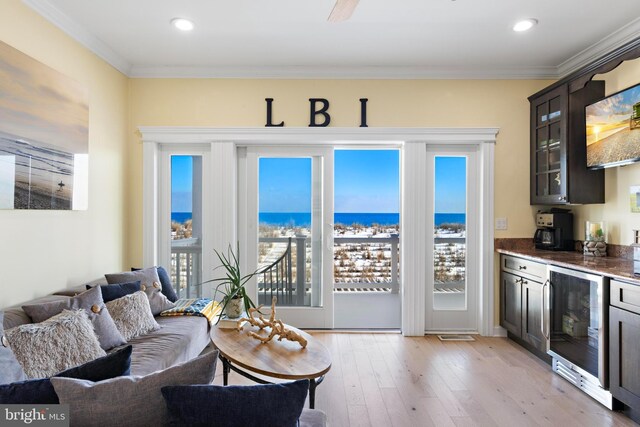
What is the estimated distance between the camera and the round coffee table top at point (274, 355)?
190 cm

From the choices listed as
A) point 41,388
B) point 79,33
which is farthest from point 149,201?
point 41,388

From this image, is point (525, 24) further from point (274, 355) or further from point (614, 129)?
point (274, 355)

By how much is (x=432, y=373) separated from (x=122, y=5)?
367 centimetres

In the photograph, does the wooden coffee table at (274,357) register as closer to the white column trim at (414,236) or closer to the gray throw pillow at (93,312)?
the gray throw pillow at (93,312)

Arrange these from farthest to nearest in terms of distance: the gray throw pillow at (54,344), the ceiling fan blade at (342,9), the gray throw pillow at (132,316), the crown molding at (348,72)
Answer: the crown molding at (348,72)
the gray throw pillow at (132,316)
the ceiling fan blade at (342,9)
the gray throw pillow at (54,344)

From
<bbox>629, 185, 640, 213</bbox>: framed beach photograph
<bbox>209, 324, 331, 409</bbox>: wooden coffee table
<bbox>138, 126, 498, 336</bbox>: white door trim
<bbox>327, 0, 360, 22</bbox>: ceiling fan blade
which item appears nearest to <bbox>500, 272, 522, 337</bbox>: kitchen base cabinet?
<bbox>138, 126, 498, 336</bbox>: white door trim

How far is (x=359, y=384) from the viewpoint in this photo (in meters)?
2.89

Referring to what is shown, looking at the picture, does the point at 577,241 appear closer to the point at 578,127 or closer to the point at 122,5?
the point at 578,127

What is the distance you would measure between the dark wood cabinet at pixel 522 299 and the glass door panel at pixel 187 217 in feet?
10.4

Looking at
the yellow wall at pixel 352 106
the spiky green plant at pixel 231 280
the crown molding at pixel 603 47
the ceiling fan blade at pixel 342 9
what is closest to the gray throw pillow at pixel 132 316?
the spiky green plant at pixel 231 280

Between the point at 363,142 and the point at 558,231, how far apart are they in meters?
2.08

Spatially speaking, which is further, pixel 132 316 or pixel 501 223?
pixel 501 223

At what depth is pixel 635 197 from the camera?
304 cm

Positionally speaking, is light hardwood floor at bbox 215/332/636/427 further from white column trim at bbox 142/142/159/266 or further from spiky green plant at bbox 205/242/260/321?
white column trim at bbox 142/142/159/266
